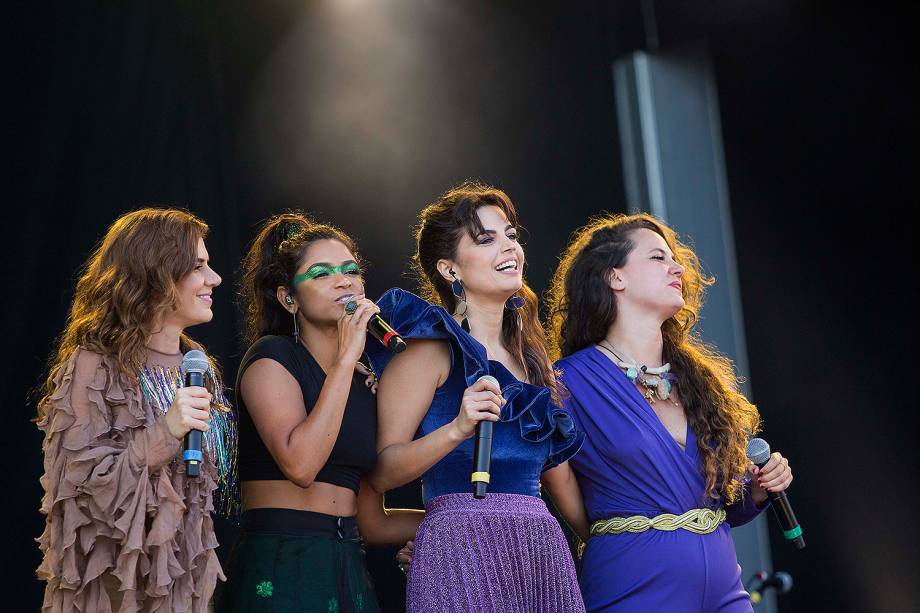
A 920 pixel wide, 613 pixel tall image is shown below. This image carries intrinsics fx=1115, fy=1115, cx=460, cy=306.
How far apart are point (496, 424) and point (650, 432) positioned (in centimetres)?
56

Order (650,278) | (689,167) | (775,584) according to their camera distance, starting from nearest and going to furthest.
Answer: (650,278)
(775,584)
(689,167)

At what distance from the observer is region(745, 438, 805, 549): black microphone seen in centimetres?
291

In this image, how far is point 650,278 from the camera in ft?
11.2

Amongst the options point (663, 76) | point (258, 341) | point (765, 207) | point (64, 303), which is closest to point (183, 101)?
point (64, 303)

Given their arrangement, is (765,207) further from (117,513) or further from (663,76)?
(117,513)

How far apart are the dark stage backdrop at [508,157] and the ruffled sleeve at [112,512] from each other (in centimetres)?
98

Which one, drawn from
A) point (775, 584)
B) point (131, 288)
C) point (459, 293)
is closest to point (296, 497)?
point (131, 288)

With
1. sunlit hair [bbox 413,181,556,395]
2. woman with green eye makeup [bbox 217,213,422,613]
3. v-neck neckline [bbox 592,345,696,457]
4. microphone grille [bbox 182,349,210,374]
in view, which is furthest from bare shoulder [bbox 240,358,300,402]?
v-neck neckline [bbox 592,345,696,457]

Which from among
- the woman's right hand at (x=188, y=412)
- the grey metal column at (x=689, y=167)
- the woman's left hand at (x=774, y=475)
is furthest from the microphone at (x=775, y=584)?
the woman's right hand at (x=188, y=412)

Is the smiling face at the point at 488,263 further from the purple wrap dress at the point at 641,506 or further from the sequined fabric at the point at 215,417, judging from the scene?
the sequined fabric at the point at 215,417

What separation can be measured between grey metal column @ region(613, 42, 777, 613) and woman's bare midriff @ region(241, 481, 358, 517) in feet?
8.45

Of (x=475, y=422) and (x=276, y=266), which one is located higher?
(x=276, y=266)

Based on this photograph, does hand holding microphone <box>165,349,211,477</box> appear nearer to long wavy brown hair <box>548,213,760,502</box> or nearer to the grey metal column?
long wavy brown hair <box>548,213,760,502</box>

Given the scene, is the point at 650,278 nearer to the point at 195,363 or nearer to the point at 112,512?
the point at 195,363
